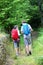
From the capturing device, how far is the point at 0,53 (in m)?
10.4

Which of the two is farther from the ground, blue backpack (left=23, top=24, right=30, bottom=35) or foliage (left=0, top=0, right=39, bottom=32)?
blue backpack (left=23, top=24, right=30, bottom=35)

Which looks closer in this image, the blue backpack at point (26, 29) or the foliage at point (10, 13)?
the blue backpack at point (26, 29)

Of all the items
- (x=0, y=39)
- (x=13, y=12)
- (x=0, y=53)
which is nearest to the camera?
(x=0, y=53)

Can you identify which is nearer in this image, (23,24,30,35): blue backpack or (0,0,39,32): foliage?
(23,24,30,35): blue backpack

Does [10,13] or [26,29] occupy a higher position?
[26,29]

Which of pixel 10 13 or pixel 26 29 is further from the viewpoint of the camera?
pixel 10 13

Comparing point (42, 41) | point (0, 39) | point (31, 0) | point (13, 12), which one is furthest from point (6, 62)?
point (31, 0)

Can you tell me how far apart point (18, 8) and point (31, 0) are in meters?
9.58

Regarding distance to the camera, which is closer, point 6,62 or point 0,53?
point 0,53

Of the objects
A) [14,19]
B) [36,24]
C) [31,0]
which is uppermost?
[14,19]

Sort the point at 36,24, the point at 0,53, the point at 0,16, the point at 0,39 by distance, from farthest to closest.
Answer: the point at 36,24 → the point at 0,16 → the point at 0,39 → the point at 0,53

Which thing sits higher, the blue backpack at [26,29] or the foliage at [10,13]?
the blue backpack at [26,29]

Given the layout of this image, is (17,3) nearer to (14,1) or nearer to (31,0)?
(14,1)

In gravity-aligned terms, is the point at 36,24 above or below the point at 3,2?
below
